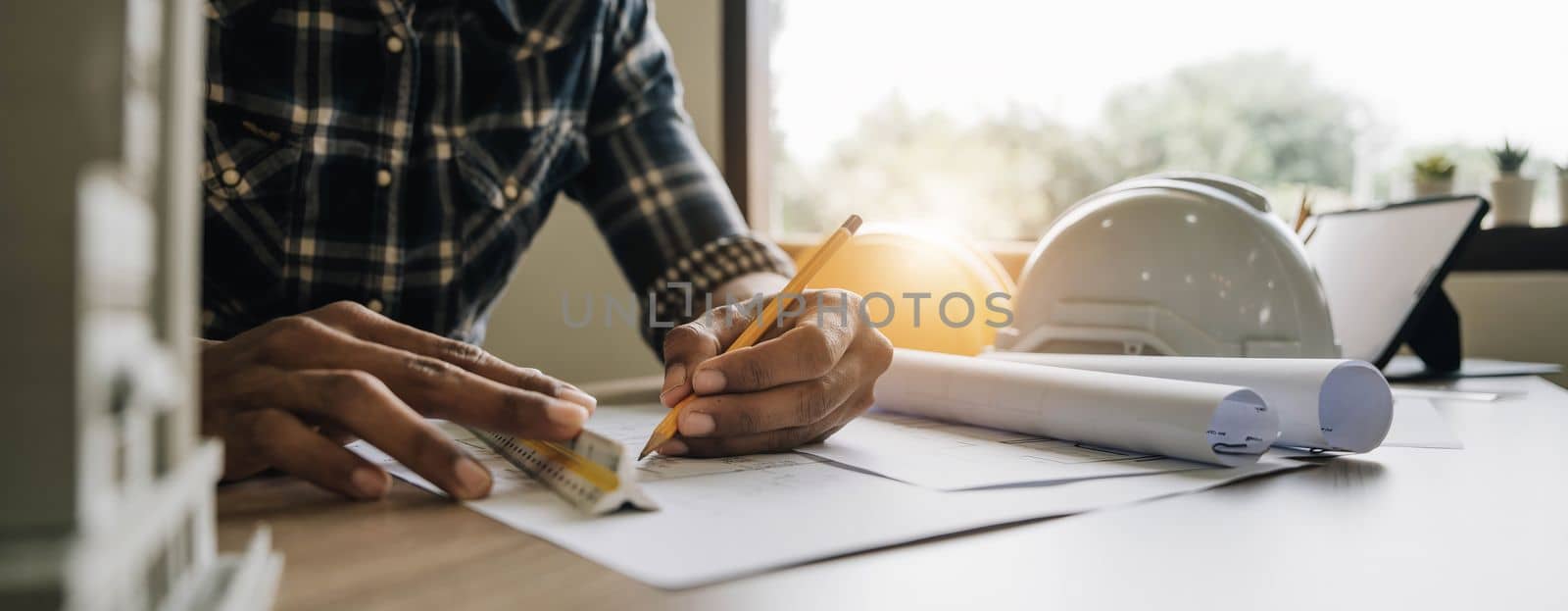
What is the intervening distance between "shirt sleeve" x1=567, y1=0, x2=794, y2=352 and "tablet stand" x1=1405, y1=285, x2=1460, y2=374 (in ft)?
A: 2.34

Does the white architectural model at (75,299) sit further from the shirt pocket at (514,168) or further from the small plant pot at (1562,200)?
the small plant pot at (1562,200)

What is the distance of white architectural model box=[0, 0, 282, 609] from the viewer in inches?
6.3

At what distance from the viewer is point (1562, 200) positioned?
51.4 inches

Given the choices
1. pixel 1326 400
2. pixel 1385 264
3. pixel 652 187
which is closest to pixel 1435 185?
pixel 1385 264

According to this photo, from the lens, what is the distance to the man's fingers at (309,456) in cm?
46

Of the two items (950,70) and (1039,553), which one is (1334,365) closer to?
(1039,553)

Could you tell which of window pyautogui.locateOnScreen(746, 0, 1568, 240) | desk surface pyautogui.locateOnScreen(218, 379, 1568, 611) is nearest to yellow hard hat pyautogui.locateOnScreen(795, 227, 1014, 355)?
window pyautogui.locateOnScreen(746, 0, 1568, 240)

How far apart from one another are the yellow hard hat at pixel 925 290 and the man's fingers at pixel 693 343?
28 cm

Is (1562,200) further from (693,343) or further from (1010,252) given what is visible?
(693,343)

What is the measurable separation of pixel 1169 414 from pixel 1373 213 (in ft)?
2.56

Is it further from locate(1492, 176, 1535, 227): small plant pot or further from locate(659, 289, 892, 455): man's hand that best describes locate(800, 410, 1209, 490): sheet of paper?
locate(1492, 176, 1535, 227): small plant pot

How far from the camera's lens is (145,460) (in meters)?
0.20

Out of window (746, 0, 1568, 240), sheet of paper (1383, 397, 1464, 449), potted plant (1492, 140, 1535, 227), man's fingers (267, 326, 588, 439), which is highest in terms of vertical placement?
window (746, 0, 1568, 240)

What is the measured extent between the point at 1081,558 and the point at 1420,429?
462 mm
